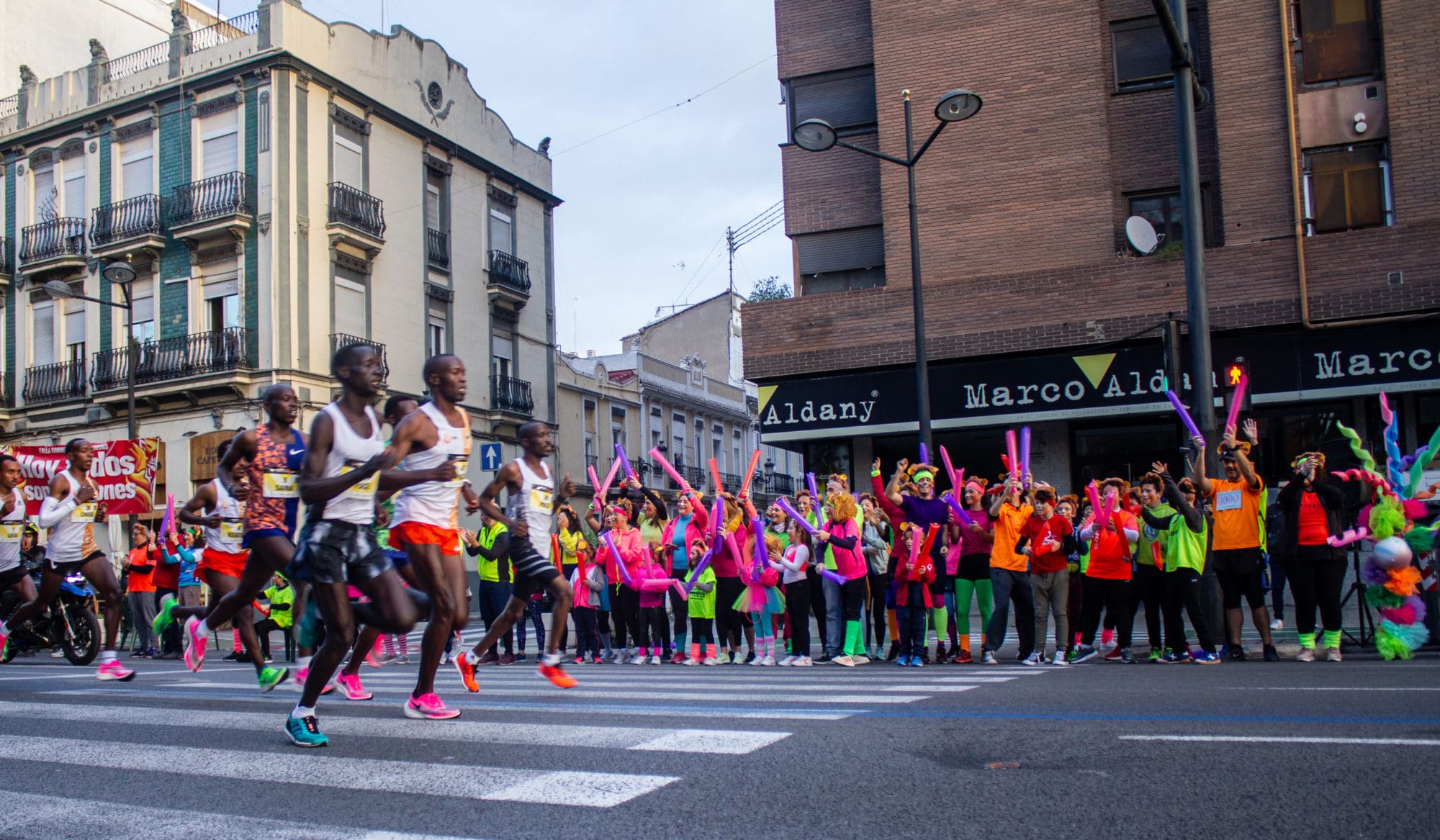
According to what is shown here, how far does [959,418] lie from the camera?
2108 cm

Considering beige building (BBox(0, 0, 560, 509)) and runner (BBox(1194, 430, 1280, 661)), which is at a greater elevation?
beige building (BBox(0, 0, 560, 509))

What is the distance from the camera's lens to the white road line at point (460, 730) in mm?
5477

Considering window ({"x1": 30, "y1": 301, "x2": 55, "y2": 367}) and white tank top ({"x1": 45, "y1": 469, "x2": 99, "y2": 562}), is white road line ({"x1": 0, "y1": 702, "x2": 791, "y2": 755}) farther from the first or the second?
window ({"x1": 30, "y1": 301, "x2": 55, "y2": 367})

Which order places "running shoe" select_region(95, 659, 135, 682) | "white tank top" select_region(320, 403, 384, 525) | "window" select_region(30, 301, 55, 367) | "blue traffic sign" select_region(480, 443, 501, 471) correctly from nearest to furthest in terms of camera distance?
1. "white tank top" select_region(320, 403, 384, 525)
2. "running shoe" select_region(95, 659, 135, 682)
3. "blue traffic sign" select_region(480, 443, 501, 471)
4. "window" select_region(30, 301, 55, 367)

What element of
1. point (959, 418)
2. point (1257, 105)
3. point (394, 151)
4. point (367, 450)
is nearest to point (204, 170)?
point (394, 151)

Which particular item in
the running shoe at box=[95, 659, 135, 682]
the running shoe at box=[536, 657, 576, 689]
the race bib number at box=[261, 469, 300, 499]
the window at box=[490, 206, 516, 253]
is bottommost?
the running shoe at box=[95, 659, 135, 682]

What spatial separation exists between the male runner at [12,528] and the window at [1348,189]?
19.0 metres

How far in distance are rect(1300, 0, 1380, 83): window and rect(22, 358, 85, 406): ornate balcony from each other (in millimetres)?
30242

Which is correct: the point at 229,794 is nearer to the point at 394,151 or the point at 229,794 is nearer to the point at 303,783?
the point at 303,783

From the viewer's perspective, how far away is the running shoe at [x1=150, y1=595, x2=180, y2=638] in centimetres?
1209

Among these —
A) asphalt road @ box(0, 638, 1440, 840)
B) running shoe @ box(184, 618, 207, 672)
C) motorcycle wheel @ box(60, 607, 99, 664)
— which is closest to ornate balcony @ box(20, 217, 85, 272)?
motorcycle wheel @ box(60, 607, 99, 664)

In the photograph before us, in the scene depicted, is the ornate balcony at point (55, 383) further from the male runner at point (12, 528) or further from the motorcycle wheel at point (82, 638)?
the male runner at point (12, 528)

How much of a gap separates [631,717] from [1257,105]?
1795 centimetres

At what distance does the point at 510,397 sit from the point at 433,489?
30.0 meters
